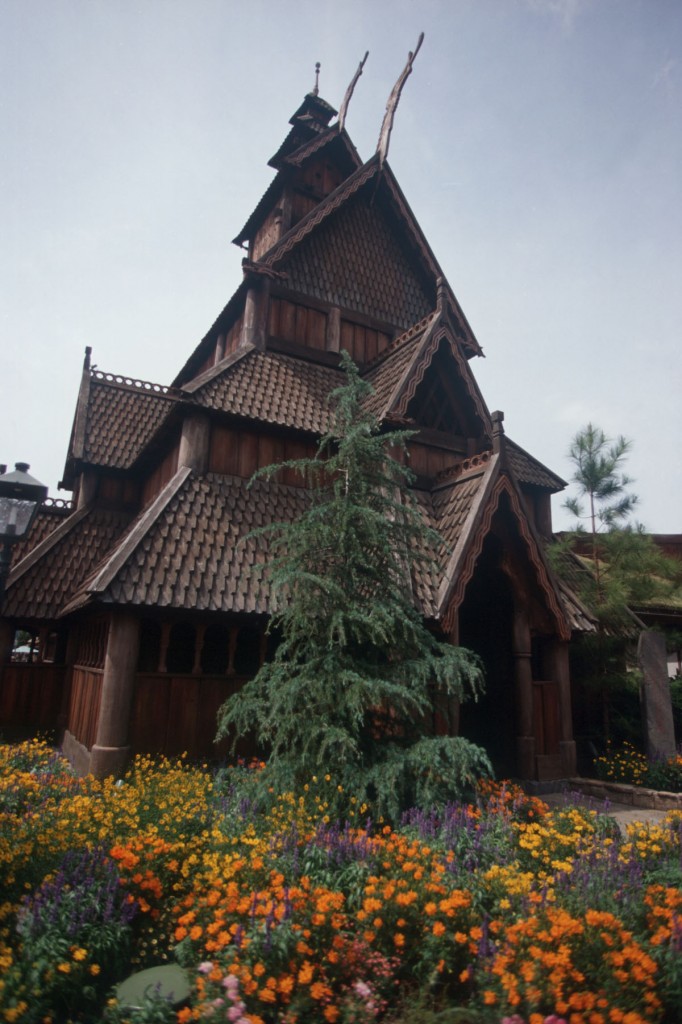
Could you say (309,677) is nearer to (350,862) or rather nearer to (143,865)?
(350,862)

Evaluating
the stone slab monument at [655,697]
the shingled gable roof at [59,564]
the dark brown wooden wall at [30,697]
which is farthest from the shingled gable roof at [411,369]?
the dark brown wooden wall at [30,697]

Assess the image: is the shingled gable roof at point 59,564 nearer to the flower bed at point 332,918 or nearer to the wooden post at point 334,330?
the wooden post at point 334,330

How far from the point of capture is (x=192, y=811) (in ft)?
21.4

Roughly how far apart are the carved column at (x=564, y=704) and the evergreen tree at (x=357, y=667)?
3951 millimetres

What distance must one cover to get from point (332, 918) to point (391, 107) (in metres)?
18.0

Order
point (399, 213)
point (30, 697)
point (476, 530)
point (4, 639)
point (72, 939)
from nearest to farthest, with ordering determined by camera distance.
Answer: point (72, 939) → point (476, 530) → point (4, 639) → point (30, 697) → point (399, 213)

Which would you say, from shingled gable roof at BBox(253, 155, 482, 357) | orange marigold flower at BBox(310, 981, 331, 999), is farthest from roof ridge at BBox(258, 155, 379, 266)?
orange marigold flower at BBox(310, 981, 331, 999)

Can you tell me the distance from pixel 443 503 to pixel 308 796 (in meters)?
6.42

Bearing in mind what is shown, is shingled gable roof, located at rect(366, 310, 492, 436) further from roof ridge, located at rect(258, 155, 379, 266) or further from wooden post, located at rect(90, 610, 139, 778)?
wooden post, located at rect(90, 610, 139, 778)

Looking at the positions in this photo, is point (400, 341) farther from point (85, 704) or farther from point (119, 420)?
point (85, 704)

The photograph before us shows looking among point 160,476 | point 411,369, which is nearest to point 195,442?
point 160,476

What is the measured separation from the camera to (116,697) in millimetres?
8977

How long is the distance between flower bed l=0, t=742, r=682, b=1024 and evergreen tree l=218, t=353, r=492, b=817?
1.70 ft

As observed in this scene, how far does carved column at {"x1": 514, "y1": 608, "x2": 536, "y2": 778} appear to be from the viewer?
1090cm
